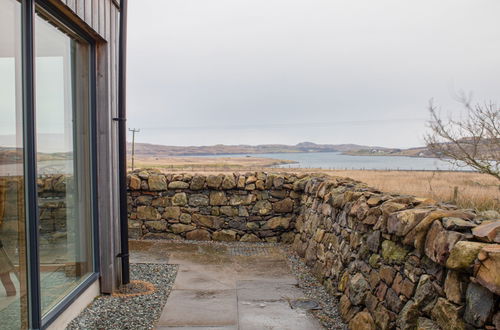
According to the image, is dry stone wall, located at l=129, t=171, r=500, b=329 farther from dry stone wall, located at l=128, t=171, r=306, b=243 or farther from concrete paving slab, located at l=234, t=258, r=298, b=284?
concrete paving slab, located at l=234, t=258, r=298, b=284

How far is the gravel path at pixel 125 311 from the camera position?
3.59 m

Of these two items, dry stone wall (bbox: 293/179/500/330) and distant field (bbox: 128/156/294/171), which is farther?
distant field (bbox: 128/156/294/171)

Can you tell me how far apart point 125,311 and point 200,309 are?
76 cm

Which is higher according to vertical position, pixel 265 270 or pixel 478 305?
pixel 478 305

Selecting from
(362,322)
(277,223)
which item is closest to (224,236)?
(277,223)

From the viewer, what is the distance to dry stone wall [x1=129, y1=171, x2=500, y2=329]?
2.20 meters

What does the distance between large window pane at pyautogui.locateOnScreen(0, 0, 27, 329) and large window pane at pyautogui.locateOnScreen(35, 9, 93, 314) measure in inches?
13.3

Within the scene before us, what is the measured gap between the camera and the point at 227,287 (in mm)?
4867

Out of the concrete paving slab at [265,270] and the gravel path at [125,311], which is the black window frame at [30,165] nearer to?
the gravel path at [125,311]

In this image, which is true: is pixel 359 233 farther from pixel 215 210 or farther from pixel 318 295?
pixel 215 210

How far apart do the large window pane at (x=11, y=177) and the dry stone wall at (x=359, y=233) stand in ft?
8.87

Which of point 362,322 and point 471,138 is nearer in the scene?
point 362,322

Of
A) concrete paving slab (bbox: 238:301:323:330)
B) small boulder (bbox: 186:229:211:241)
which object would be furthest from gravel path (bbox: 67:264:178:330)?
small boulder (bbox: 186:229:211:241)

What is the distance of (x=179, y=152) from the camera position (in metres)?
69.5
